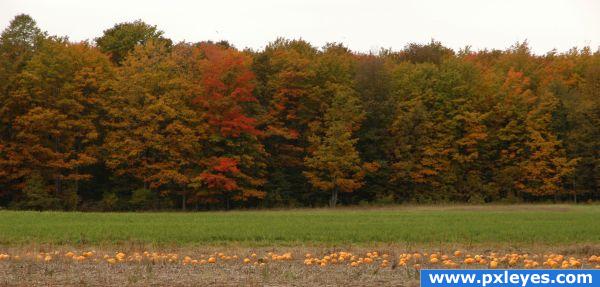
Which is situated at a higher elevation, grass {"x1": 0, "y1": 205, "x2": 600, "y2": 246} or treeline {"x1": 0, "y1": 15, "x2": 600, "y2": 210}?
treeline {"x1": 0, "y1": 15, "x2": 600, "y2": 210}

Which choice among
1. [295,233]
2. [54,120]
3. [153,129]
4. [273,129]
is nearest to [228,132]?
[273,129]

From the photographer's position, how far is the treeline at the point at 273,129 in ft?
162

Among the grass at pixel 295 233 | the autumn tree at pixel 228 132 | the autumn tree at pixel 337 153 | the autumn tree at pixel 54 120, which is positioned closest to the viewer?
the grass at pixel 295 233

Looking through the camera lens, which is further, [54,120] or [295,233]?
[54,120]

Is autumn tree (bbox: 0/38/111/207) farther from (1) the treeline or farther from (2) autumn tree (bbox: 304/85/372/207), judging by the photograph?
(2) autumn tree (bbox: 304/85/372/207)

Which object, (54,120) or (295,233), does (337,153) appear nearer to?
(54,120)

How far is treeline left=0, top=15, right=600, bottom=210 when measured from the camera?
162 feet

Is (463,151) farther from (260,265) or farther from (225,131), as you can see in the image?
(260,265)

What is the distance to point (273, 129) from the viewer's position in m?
53.3

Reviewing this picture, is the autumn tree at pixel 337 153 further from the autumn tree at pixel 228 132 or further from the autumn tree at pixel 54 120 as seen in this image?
the autumn tree at pixel 54 120

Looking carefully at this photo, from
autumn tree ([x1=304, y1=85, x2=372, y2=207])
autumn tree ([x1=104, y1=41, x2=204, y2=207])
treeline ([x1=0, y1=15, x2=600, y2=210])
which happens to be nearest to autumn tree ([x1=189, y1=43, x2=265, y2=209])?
treeline ([x1=0, y1=15, x2=600, y2=210])

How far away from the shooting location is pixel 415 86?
57938 millimetres

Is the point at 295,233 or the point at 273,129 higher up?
the point at 273,129

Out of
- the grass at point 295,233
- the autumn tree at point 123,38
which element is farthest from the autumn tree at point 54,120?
the grass at point 295,233
